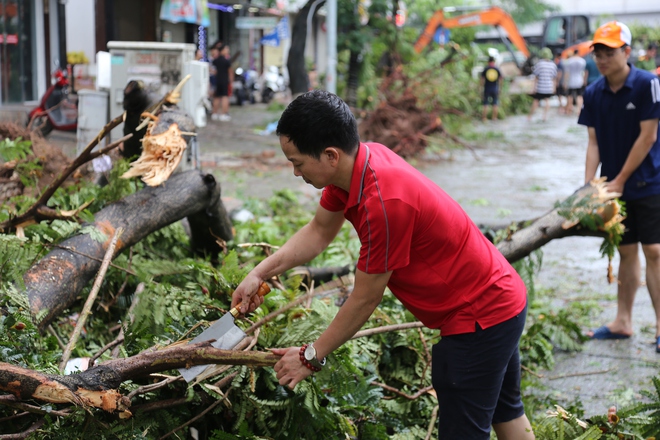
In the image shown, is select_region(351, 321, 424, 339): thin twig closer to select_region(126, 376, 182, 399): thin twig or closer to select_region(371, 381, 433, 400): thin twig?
select_region(371, 381, 433, 400): thin twig

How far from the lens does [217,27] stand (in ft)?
91.7

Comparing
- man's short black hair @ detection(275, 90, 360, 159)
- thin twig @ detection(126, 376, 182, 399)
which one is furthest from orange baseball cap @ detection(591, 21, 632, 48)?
thin twig @ detection(126, 376, 182, 399)

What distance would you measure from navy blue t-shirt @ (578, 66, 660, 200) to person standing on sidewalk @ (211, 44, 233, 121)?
13.9 meters

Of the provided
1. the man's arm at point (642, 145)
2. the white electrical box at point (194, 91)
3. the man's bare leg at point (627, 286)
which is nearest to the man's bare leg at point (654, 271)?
the man's bare leg at point (627, 286)

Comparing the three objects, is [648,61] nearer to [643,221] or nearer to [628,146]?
[628,146]

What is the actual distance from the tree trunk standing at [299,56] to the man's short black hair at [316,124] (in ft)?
43.4

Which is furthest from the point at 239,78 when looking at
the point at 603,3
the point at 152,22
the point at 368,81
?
the point at 603,3

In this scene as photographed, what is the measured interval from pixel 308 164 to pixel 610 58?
10.0 ft

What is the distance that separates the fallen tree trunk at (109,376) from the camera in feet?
8.47

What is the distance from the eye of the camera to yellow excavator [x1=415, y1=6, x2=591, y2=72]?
22.6 meters

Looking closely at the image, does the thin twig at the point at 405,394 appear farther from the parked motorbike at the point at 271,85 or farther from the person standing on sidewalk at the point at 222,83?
the parked motorbike at the point at 271,85

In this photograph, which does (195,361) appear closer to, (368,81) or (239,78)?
(368,81)

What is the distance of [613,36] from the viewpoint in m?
4.68

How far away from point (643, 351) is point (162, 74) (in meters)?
6.23
